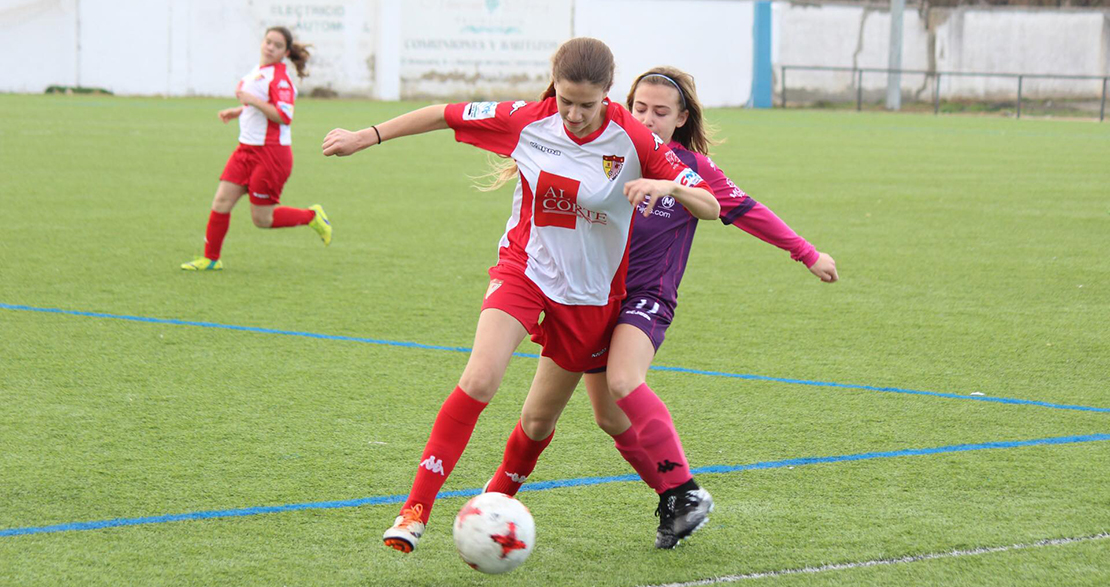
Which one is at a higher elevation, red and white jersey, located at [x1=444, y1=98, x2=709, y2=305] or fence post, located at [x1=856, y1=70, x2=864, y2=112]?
fence post, located at [x1=856, y1=70, x2=864, y2=112]

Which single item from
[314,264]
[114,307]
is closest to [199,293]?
[114,307]

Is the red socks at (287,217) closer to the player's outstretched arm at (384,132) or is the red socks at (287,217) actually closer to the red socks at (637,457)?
the player's outstretched arm at (384,132)

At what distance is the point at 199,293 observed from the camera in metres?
7.86

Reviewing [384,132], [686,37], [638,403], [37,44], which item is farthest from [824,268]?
[686,37]

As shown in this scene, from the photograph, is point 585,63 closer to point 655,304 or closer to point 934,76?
point 655,304

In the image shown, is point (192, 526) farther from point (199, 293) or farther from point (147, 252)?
point (147, 252)

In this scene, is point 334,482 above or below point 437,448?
below

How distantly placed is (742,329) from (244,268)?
3788 mm

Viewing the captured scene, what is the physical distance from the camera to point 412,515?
3.53m

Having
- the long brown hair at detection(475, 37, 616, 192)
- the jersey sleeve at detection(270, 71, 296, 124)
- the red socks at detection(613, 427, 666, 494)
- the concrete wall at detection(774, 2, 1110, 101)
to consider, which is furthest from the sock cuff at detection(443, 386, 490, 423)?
the concrete wall at detection(774, 2, 1110, 101)

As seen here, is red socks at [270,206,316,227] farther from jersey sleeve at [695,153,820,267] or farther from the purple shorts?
jersey sleeve at [695,153,820,267]

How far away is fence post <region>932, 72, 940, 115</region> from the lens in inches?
1314

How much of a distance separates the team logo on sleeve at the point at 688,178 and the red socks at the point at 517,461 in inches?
36.3

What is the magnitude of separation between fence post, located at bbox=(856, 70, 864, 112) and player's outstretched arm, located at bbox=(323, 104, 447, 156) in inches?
1228
